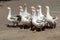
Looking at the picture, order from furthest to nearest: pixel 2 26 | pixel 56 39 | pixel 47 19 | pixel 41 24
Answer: pixel 2 26 < pixel 47 19 < pixel 41 24 < pixel 56 39

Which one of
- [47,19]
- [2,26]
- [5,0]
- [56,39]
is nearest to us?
[56,39]

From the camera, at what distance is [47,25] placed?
1303 cm

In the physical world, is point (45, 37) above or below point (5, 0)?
below

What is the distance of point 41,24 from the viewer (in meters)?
11.8

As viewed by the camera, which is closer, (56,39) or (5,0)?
(56,39)

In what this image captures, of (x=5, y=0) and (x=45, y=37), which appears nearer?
(x=45, y=37)

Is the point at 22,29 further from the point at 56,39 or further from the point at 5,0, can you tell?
the point at 5,0

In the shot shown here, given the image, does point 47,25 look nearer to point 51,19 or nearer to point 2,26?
point 51,19

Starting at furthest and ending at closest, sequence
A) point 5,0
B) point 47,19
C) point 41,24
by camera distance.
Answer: point 5,0, point 47,19, point 41,24

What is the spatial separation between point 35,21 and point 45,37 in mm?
1665

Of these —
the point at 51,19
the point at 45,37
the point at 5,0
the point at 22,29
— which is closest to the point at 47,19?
the point at 51,19

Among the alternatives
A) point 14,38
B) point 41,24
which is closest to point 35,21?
point 41,24

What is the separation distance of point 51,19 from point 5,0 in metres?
16.3

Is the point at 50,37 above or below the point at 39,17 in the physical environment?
below
